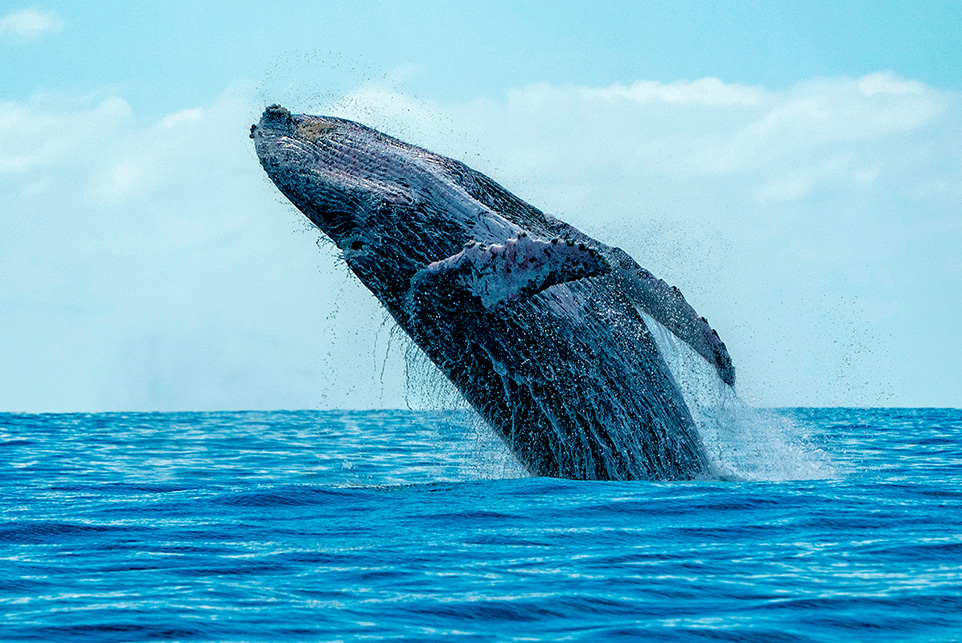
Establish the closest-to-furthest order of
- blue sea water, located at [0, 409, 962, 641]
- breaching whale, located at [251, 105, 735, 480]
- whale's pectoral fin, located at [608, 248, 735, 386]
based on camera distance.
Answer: blue sea water, located at [0, 409, 962, 641], breaching whale, located at [251, 105, 735, 480], whale's pectoral fin, located at [608, 248, 735, 386]

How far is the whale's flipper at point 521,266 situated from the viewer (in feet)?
26.9

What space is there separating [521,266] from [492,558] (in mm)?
2717

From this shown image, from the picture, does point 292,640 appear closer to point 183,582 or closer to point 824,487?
point 183,582

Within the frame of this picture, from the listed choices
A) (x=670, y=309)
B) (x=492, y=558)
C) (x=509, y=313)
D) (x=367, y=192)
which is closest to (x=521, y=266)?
(x=509, y=313)

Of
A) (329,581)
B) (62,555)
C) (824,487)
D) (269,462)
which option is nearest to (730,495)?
(824,487)

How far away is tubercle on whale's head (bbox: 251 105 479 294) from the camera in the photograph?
951 cm

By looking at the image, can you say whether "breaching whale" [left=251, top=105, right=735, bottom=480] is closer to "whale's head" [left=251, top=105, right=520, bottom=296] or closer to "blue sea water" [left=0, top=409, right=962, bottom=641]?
"whale's head" [left=251, top=105, right=520, bottom=296]

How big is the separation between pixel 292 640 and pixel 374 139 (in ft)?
20.7

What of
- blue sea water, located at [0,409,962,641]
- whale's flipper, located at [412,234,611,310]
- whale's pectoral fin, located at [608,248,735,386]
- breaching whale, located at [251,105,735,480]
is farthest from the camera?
whale's pectoral fin, located at [608,248,735,386]

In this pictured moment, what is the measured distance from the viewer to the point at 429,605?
5.33m

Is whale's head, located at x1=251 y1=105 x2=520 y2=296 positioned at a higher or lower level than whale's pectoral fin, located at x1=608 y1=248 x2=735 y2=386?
higher

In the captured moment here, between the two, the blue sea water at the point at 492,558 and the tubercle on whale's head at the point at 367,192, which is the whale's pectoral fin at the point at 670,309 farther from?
the tubercle on whale's head at the point at 367,192

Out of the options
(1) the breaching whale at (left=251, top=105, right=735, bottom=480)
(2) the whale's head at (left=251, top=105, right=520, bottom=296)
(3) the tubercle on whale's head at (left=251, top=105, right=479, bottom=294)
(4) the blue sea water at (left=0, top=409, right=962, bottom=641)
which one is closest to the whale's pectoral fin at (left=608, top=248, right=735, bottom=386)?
(1) the breaching whale at (left=251, top=105, right=735, bottom=480)

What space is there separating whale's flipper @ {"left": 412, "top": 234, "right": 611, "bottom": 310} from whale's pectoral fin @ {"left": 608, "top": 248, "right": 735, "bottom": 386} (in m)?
1.73
